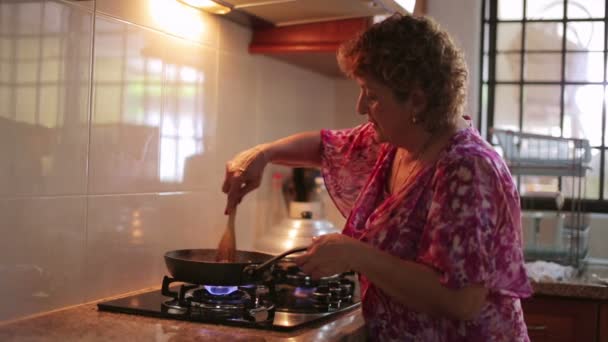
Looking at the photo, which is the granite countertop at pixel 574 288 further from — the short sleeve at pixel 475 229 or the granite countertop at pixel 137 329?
the short sleeve at pixel 475 229

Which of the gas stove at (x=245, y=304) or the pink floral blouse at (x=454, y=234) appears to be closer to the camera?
the pink floral blouse at (x=454, y=234)

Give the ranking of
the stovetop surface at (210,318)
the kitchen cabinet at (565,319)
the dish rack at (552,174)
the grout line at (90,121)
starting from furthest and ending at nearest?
the dish rack at (552,174) → the kitchen cabinet at (565,319) → the grout line at (90,121) → the stovetop surface at (210,318)

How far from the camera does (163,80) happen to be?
1649mm

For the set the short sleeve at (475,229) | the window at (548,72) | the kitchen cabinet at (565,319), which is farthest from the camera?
the window at (548,72)

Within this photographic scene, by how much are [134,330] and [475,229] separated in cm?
61

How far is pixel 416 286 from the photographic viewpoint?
1105 mm

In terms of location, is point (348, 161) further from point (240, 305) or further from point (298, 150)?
point (240, 305)

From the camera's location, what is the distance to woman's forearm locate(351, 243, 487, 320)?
3.54ft

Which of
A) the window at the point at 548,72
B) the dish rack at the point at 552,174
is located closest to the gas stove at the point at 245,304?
the dish rack at the point at 552,174

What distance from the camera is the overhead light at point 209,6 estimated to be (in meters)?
1.68

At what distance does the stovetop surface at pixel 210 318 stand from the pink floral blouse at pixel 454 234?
0.40 feet

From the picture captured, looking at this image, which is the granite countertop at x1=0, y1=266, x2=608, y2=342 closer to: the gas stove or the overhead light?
the gas stove

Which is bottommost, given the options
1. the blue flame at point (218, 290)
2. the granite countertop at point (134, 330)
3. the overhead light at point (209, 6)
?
the granite countertop at point (134, 330)

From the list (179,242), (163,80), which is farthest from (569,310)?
(163,80)
